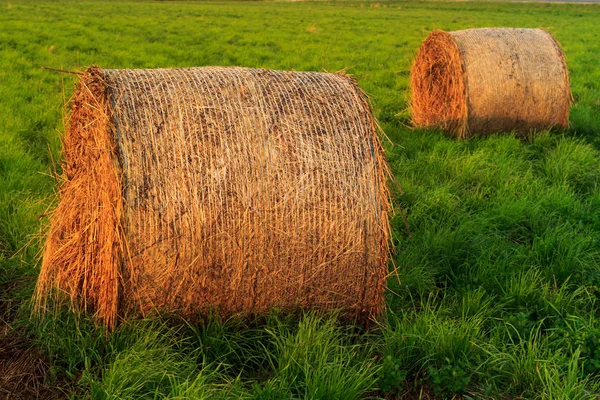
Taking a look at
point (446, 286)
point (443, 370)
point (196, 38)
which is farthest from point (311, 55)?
point (443, 370)

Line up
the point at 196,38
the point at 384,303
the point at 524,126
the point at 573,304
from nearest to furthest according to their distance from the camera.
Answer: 1. the point at 384,303
2. the point at 573,304
3. the point at 524,126
4. the point at 196,38

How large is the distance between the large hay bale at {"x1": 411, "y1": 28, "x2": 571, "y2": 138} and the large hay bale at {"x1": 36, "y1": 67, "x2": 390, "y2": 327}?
4.39 metres

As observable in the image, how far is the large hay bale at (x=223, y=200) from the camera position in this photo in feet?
10.5

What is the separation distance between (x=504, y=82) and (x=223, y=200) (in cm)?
544

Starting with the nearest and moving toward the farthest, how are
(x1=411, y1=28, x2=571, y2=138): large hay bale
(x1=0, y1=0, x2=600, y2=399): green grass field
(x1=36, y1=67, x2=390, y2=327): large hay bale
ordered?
(x1=0, y1=0, x2=600, y2=399): green grass field → (x1=36, y1=67, x2=390, y2=327): large hay bale → (x1=411, y1=28, x2=571, y2=138): large hay bale

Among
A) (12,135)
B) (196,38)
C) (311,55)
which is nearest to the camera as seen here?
(12,135)

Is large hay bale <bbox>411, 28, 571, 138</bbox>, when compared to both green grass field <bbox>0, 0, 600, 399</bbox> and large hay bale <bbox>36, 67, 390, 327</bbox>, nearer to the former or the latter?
green grass field <bbox>0, 0, 600, 399</bbox>

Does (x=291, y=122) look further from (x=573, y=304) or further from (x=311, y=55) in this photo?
(x=311, y=55)

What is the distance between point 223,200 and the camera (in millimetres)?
3230

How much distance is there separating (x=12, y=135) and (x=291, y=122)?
4.39 m

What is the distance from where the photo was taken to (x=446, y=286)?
13.5ft

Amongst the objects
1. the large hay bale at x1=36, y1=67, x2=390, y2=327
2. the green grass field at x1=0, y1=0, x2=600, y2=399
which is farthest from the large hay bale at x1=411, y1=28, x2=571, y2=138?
the large hay bale at x1=36, y1=67, x2=390, y2=327

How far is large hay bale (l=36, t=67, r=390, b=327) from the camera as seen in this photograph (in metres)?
3.19

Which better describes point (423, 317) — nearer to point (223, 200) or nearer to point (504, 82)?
point (223, 200)
